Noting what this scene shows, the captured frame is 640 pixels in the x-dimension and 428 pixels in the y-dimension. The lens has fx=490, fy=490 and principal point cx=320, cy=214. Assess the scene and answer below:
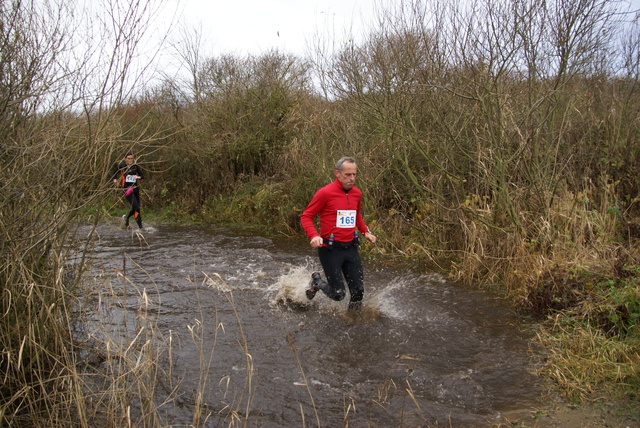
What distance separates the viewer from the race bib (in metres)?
5.59

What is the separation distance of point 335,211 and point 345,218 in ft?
0.46

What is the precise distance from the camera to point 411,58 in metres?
Answer: 8.07

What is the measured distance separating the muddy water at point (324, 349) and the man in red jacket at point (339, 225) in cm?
55

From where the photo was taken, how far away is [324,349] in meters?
5.01

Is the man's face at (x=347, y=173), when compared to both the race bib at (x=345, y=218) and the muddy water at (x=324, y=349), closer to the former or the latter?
the race bib at (x=345, y=218)

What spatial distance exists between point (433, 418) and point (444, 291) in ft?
11.5

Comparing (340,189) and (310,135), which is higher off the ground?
(310,135)

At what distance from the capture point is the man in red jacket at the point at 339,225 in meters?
5.53

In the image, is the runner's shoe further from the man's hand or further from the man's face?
the man's face

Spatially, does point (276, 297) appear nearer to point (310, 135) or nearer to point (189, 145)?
point (310, 135)

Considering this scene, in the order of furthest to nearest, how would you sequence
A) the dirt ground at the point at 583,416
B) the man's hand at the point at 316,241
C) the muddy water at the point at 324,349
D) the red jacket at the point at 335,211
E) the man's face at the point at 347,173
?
the red jacket at the point at 335,211 < the man's face at the point at 347,173 < the man's hand at the point at 316,241 < the muddy water at the point at 324,349 < the dirt ground at the point at 583,416

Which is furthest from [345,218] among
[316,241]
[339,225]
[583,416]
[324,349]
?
[583,416]

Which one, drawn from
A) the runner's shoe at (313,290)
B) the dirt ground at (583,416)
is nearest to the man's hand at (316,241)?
the runner's shoe at (313,290)

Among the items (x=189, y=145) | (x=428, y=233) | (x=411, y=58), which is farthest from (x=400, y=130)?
(x=189, y=145)
